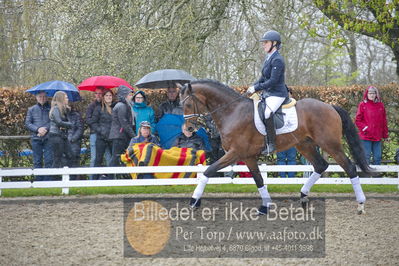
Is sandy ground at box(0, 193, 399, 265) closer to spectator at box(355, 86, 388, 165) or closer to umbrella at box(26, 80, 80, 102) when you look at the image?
spectator at box(355, 86, 388, 165)

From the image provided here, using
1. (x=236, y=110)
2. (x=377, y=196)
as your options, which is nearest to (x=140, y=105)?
(x=236, y=110)

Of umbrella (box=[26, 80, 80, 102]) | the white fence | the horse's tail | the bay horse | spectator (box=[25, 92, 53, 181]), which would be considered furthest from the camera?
umbrella (box=[26, 80, 80, 102])

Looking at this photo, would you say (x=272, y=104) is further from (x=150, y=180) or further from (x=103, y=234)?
(x=150, y=180)

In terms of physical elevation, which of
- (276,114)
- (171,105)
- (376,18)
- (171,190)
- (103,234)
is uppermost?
(376,18)

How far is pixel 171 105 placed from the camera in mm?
11391

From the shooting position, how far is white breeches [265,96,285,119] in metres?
8.41

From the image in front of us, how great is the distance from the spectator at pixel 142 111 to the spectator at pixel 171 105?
0.32m

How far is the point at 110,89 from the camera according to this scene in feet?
38.3

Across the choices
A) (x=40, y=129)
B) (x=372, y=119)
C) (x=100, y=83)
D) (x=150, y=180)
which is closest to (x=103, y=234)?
(x=150, y=180)

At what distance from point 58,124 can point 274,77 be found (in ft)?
15.8

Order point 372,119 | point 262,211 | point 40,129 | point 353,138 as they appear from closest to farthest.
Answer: point 262,211, point 353,138, point 40,129, point 372,119

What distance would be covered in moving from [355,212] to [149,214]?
320 cm

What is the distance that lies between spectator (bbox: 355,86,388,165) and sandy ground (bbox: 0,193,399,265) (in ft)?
5.03

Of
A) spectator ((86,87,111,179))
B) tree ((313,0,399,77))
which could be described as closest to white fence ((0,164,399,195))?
spectator ((86,87,111,179))
